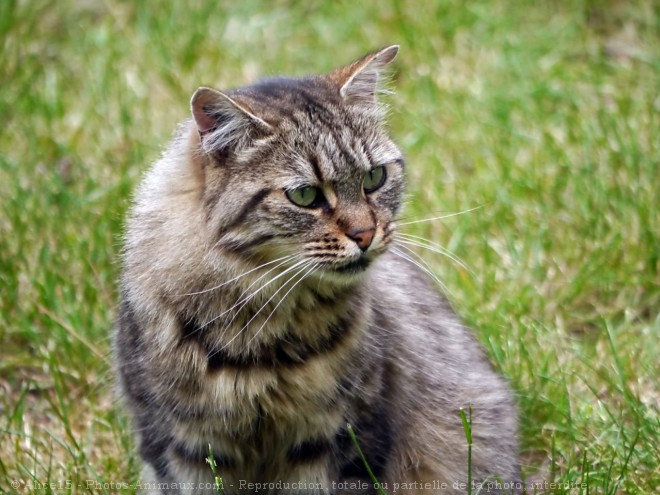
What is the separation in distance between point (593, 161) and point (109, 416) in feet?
9.02

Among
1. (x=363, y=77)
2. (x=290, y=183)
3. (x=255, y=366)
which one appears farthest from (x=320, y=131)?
(x=255, y=366)

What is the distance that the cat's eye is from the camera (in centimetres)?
318

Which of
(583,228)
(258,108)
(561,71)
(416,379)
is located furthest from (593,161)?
(258,108)

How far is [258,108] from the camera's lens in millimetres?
3172

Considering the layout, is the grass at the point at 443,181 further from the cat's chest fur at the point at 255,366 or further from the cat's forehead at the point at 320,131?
the cat's forehead at the point at 320,131

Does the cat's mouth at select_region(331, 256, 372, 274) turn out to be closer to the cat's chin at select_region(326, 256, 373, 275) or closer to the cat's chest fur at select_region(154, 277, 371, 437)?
the cat's chin at select_region(326, 256, 373, 275)

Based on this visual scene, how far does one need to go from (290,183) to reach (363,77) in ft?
1.79

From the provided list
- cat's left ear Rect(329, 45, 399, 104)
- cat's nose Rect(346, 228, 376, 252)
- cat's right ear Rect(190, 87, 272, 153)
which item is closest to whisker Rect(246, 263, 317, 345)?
cat's nose Rect(346, 228, 376, 252)

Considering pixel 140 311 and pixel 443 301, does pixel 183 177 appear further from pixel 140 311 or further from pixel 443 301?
pixel 443 301

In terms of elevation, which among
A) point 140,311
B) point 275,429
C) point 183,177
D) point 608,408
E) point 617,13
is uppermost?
point 617,13

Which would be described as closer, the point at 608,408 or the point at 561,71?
the point at 608,408

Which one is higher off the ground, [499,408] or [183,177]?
[183,177]

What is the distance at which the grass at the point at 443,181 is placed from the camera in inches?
155

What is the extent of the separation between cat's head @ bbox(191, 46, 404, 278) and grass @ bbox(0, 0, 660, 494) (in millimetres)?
1122
